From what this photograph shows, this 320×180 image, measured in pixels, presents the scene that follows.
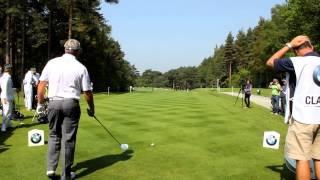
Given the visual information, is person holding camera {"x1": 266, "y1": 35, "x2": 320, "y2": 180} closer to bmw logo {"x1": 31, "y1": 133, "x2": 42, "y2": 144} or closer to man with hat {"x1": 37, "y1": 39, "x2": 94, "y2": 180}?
man with hat {"x1": 37, "y1": 39, "x2": 94, "y2": 180}

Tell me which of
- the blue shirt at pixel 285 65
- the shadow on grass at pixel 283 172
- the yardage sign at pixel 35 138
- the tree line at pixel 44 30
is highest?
the tree line at pixel 44 30

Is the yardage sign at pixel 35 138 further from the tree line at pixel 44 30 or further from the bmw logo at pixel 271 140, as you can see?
the tree line at pixel 44 30

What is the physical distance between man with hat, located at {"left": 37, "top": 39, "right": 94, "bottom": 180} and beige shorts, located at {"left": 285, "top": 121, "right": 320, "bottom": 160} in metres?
3.80

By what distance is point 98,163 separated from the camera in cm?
1066

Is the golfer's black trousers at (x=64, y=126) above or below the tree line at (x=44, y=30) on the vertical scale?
below

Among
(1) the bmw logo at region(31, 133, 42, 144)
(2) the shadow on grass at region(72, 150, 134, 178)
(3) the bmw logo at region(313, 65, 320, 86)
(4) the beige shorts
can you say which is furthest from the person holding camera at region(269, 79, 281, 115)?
(3) the bmw logo at region(313, 65, 320, 86)

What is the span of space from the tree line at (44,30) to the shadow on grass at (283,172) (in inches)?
1728

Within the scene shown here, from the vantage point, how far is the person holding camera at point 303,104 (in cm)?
689

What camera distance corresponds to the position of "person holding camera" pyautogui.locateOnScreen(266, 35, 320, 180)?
6891 millimetres

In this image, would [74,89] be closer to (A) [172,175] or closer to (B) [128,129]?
(A) [172,175]

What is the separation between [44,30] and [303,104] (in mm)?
67862

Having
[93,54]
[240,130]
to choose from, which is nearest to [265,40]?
[93,54]

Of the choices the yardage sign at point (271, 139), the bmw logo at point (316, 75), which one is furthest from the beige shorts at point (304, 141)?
the yardage sign at point (271, 139)

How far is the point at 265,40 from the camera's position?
398 feet
